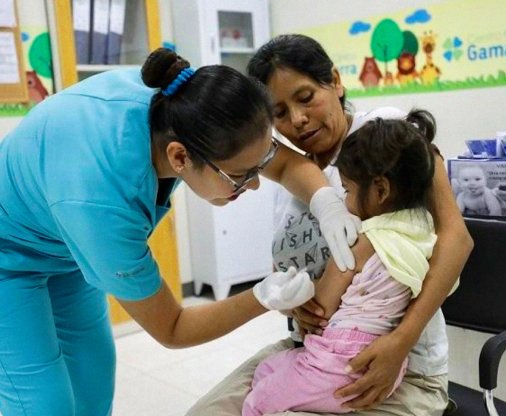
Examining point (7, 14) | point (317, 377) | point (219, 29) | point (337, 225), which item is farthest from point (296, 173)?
point (219, 29)

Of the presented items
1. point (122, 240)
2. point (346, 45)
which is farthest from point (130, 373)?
point (346, 45)

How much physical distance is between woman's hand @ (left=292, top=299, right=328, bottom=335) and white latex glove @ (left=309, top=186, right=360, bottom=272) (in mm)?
103

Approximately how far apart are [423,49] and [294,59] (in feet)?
6.36

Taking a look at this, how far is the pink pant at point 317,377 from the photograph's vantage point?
3.78 feet

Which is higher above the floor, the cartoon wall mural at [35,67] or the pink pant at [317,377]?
the cartoon wall mural at [35,67]

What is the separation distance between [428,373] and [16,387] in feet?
3.06

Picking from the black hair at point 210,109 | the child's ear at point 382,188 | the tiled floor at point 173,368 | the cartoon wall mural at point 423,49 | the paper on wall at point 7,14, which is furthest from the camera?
the paper on wall at point 7,14

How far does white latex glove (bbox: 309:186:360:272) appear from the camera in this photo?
118cm

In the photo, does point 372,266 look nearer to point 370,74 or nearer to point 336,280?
point 336,280

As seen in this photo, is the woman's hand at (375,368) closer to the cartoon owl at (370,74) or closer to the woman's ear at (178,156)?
the woman's ear at (178,156)

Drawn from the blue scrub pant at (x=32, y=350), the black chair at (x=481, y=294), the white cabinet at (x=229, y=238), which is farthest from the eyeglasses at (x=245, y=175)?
the white cabinet at (x=229, y=238)

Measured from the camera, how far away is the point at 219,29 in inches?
148

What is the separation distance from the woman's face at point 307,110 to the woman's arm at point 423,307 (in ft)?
0.87

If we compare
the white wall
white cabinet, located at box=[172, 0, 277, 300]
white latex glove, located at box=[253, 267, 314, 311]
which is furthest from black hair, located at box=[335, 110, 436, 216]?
white cabinet, located at box=[172, 0, 277, 300]
